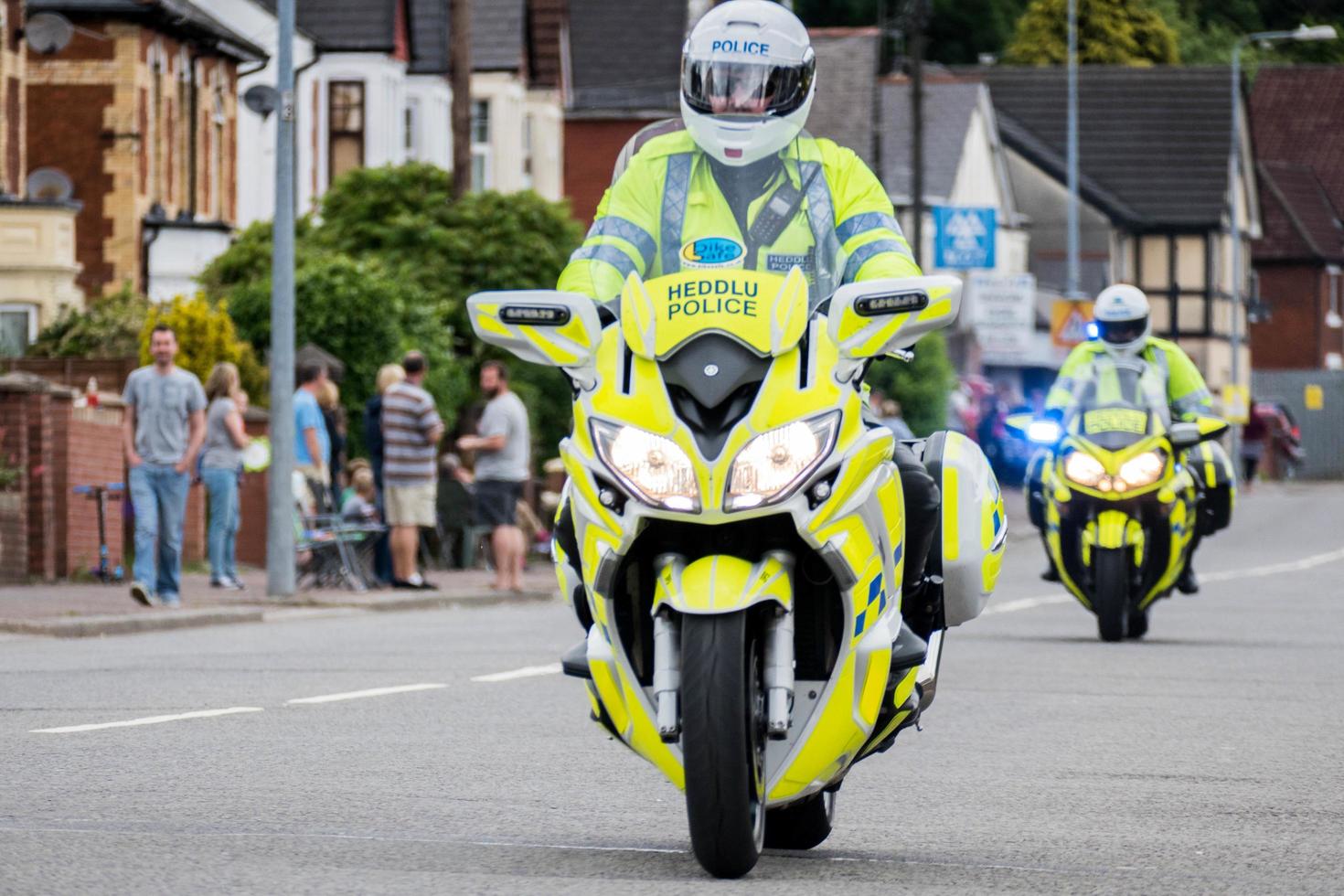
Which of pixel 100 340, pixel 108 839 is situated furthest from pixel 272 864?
pixel 100 340

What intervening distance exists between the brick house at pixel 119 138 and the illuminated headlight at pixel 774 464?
101 ft

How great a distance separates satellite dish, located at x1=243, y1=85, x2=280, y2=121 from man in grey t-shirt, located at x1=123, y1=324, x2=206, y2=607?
389 centimetres

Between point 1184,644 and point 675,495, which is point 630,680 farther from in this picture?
point 1184,644

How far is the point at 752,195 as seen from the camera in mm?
7266

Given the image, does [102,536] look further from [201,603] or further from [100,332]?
[100,332]

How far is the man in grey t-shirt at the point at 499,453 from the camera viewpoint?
2225 cm

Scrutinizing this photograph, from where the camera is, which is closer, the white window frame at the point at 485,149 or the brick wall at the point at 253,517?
the brick wall at the point at 253,517

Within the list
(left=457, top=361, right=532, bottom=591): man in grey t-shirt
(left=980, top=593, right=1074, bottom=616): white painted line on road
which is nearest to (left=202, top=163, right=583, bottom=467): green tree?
(left=457, top=361, right=532, bottom=591): man in grey t-shirt

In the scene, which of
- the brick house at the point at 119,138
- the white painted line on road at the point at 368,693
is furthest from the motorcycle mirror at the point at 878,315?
the brick house at the point at 119,138

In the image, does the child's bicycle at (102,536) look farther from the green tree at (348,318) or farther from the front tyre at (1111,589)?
the front tyre at (1111,589)

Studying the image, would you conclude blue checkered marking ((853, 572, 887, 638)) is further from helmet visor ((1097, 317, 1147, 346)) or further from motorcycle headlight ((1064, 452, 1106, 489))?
helmet visor ((1097, 317, 1147, 346))

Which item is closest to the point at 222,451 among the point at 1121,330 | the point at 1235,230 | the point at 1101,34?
the point at 1121,330

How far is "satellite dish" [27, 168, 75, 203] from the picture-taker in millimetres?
36125

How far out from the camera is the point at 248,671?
540 inches
